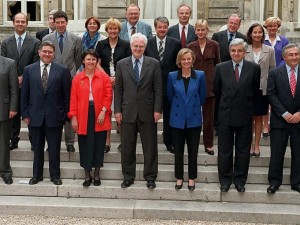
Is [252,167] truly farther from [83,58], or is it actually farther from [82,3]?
[82,3]

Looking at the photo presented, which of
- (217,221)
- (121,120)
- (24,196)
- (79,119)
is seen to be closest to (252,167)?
(217,221)

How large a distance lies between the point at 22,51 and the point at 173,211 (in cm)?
321

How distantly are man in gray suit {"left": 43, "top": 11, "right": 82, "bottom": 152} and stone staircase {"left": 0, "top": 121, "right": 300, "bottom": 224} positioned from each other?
1.33 feet

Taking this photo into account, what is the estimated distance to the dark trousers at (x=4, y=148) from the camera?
6820 mm

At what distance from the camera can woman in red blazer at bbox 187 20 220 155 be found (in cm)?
715

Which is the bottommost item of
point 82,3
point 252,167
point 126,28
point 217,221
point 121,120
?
point 217,221

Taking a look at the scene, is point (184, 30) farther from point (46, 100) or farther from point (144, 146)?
point (46, 100)

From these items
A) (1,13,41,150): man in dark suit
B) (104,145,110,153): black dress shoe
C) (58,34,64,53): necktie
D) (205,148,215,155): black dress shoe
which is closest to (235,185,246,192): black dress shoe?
(205,148,215,155): black dress shoe

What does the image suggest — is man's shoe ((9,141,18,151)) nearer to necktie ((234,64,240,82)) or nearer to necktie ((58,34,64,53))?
necktie ((58,34,64,53))

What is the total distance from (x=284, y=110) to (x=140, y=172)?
2.08m

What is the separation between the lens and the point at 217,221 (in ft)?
20.7

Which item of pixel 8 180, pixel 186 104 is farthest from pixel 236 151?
pixel 8 180

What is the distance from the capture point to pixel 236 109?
21.1ft

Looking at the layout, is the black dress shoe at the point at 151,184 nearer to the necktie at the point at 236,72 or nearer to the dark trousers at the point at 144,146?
the dark trousers at the point at 144,146
